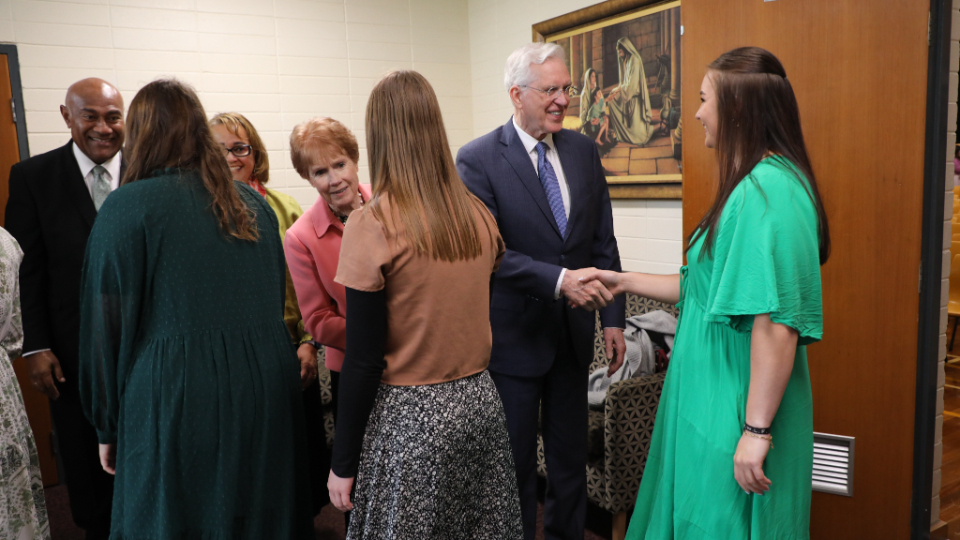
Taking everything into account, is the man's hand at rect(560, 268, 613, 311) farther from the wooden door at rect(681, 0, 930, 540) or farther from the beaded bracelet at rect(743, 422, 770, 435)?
the beaded bracelet at rect(743, 422, 770, 435)

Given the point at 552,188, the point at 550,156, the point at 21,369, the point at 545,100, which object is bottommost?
the point at 21,369

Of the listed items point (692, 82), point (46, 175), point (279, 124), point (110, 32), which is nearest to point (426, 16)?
point (279, 124)

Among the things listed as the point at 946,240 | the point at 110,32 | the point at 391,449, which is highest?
the point at 110,32

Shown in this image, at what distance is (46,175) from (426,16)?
9.72ft

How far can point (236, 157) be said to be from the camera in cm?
262

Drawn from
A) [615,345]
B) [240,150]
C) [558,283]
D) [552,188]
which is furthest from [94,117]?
[615,345]

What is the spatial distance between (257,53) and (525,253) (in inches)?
114

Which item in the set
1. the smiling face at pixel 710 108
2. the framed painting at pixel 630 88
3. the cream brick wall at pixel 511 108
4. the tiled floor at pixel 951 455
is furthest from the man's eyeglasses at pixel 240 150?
the tiled floor at pixel 951 455

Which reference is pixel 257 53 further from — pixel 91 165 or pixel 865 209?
pixel 865 209

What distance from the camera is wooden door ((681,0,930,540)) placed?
2197mm

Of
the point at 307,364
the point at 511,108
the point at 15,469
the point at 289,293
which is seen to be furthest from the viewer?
the point at 511,108

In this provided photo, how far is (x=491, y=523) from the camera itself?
4.95 ft

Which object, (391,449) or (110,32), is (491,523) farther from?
(110,32)

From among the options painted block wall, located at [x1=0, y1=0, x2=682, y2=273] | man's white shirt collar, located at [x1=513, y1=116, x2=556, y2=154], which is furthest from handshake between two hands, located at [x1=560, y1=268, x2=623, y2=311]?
painted block wall, located at [x1=0, y1=0, x2=682, y2=273]
